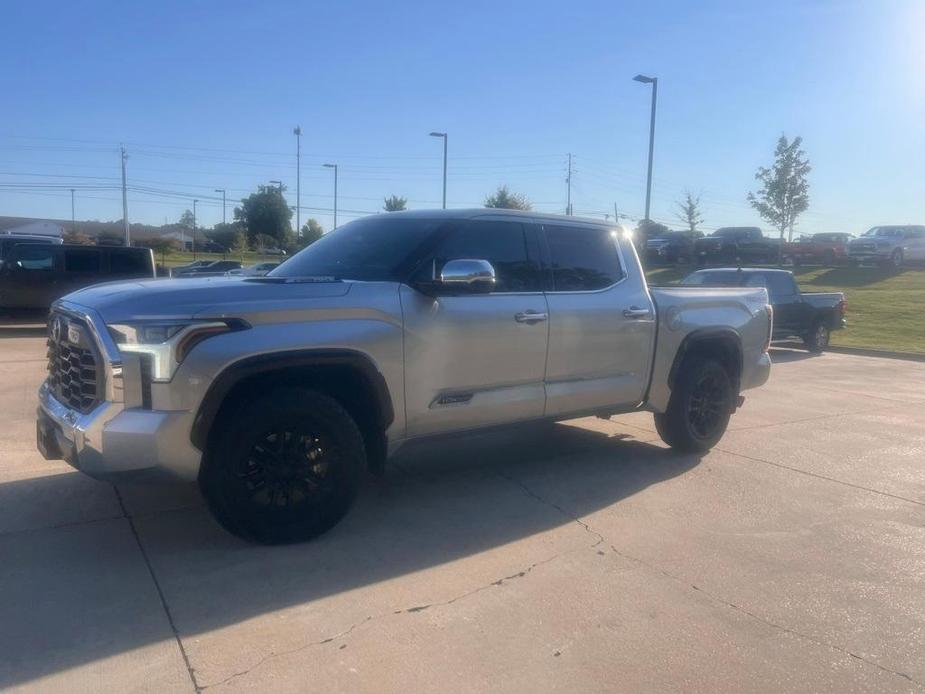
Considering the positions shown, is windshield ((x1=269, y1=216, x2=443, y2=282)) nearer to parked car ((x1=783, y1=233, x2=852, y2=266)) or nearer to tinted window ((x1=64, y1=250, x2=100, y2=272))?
tinted window ((x1=64, y1=250, x2=100, y2=272))

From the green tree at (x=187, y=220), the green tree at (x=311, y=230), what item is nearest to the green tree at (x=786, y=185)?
the green tree at (x=311, y=230)

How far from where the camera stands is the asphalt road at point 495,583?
350 centimetres

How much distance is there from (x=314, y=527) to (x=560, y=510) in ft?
5.68

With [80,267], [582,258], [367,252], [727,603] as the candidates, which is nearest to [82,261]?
[80,267]

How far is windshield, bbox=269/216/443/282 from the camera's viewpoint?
17.7ft

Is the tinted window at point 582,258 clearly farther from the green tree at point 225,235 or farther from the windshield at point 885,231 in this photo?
the green tree at point 225,235

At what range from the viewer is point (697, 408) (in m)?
7.15

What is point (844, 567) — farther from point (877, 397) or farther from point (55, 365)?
point (877, 397)

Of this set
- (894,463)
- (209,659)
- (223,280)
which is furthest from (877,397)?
(209,659)

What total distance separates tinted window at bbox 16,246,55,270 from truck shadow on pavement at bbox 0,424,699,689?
12.9 m

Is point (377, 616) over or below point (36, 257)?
below

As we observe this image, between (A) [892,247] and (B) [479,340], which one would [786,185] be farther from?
(B) [479,340]

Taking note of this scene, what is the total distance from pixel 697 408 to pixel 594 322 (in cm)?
159

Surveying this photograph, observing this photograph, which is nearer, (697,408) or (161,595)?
(161,595)
